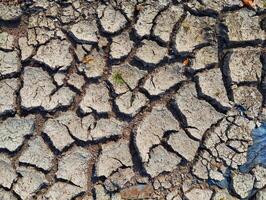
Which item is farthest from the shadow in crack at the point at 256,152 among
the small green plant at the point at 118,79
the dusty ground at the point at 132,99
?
the small green plant at the point at 118,79

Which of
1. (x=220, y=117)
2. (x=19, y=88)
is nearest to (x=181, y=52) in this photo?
(x=220, y=117)

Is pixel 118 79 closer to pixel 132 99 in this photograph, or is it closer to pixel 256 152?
pixel 132 99

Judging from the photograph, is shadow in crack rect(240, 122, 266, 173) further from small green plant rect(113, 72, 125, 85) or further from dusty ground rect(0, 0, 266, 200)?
small green plant rect(113, 72, 125, 85)

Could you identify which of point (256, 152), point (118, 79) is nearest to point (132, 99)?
point (118, 79)

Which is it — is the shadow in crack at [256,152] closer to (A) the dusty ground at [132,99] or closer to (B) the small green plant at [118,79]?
(A) the dusty ground at [132,99]

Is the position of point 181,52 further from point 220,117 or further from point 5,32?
point 5,32

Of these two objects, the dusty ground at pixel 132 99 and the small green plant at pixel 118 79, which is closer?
the dusty ground at pixel 132 99

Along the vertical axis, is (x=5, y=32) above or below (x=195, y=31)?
below
